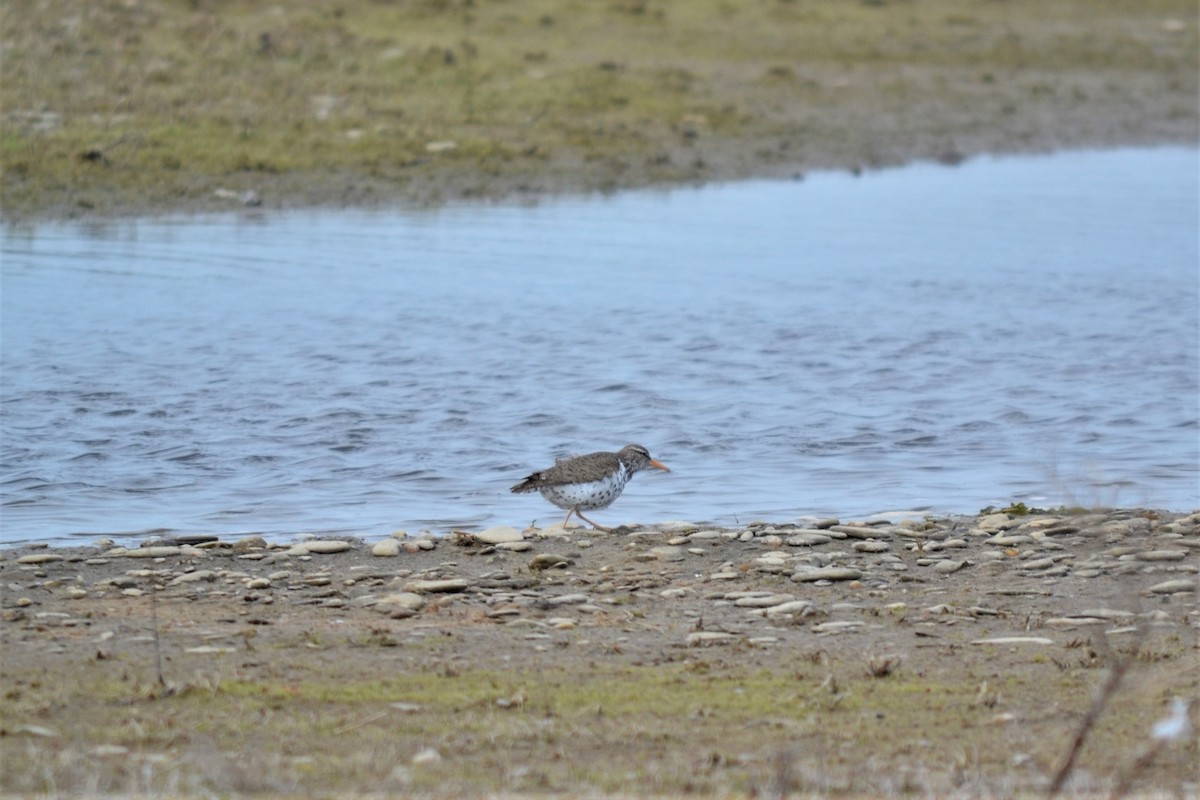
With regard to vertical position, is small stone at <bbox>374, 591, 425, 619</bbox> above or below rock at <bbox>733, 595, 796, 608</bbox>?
below

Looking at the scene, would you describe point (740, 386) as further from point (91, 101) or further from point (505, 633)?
point (91, 101)

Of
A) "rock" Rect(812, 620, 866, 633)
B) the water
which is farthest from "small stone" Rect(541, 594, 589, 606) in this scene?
the water

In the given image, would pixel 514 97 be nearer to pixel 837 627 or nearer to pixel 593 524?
pixel 593 524

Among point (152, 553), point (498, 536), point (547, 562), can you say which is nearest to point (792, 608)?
point (547, 562)

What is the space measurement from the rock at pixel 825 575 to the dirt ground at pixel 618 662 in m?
0.02

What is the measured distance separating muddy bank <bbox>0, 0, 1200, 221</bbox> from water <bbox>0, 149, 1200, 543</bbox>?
37.7 inches

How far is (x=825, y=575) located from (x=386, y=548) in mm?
2466

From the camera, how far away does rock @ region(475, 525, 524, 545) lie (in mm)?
9852

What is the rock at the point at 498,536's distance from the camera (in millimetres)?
9852

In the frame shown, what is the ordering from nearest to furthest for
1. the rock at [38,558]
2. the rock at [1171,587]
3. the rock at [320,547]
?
the rock at [1171,587] → the rock at [38,558] → the rock at [320,547]

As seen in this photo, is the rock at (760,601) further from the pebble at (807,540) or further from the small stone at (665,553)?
the pebble at (807,540)

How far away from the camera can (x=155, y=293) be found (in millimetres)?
17469

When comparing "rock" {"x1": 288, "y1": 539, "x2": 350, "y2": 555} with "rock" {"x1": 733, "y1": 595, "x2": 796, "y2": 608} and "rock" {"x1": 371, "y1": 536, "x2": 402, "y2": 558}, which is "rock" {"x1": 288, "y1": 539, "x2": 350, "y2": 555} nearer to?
"rock" {"x1": 371, "y1": 536, "x2": 402, "y2": 558}

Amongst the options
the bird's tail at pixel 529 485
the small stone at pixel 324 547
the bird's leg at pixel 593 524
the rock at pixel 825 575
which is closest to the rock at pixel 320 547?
the small stone at pixel 324 547
